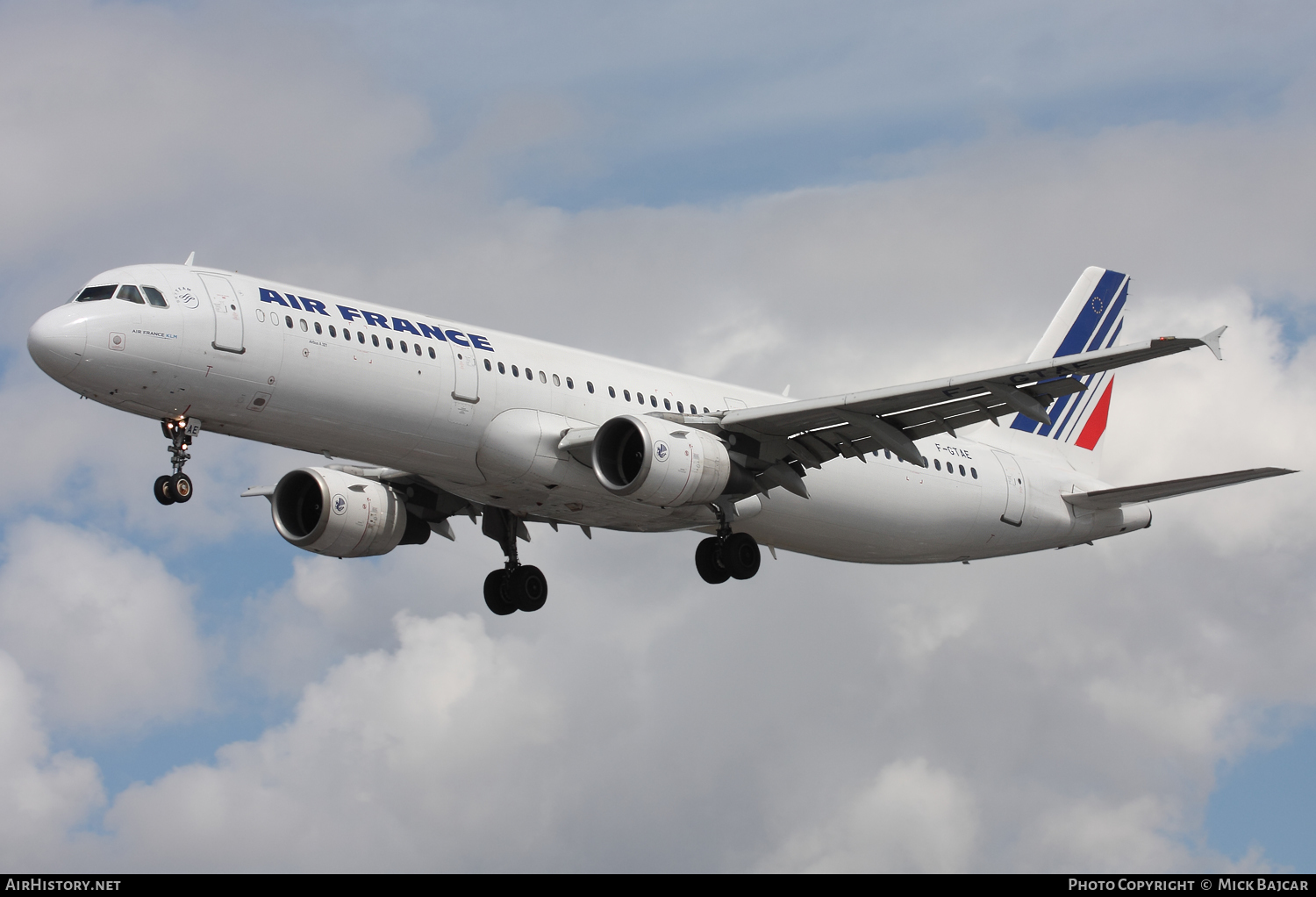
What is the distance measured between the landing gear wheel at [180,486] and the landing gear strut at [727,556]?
1227 cm

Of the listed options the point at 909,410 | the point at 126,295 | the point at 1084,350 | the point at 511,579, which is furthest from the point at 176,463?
the point at 1084,350

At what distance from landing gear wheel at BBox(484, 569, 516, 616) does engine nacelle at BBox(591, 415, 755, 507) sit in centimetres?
768

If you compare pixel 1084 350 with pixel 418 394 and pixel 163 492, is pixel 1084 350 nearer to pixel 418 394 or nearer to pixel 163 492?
pixel 418 394

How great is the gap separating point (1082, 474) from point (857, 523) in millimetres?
9345

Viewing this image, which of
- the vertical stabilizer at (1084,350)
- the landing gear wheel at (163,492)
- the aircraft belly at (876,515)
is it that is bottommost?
the landing gear wheel at (163,492)

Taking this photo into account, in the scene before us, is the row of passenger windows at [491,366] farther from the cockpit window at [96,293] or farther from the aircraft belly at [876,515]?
the aircraft belly at [876,515]

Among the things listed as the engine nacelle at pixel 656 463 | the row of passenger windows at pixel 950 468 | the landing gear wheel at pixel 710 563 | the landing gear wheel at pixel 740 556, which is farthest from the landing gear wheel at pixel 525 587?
the row of passenger windows at pixel 950 468

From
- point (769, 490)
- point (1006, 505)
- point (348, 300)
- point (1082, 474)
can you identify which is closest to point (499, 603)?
point (769, 490)

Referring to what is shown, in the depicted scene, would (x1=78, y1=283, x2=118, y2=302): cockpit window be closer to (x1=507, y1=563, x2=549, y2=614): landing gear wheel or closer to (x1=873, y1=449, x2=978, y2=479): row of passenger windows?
(x1=507, y1=563, x2=549, y2=614): landing gear wheel

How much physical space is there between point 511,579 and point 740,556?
6.63 meters

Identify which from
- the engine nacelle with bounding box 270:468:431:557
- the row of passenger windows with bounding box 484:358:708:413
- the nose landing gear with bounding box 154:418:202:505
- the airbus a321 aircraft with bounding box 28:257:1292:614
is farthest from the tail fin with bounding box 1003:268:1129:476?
the nose landing gear with bounding box 154:418:202:505

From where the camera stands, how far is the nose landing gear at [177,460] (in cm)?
2975

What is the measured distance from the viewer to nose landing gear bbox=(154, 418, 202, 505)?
97.6ft
